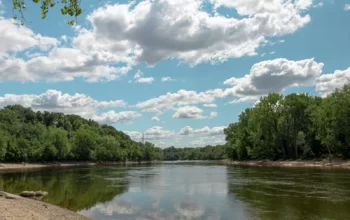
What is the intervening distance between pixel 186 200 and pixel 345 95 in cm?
Answer: 5796

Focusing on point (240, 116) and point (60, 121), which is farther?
point (60, 121)

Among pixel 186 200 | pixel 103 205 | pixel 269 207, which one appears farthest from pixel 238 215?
pixel 103 205

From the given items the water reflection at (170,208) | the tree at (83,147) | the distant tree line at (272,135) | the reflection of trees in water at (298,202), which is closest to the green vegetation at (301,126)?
the distant tree line at (272,135)

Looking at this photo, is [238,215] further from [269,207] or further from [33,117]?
[33,117]

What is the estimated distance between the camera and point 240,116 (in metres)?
131

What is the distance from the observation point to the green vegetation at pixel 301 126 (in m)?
71.7

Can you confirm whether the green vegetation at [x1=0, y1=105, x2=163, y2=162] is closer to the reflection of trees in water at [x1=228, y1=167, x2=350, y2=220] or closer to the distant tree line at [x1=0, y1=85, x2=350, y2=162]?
the distant tree line at [x1=0, y1=85, x2=350, y2=162]

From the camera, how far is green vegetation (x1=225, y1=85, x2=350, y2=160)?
7169 centimetres

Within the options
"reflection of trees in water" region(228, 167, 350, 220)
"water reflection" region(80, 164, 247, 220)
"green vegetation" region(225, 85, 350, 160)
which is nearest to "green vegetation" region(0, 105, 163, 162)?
"green vegetation" region(225, 85, 350, 160)

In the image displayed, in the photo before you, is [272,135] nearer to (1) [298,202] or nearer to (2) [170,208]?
(1) [298,202]

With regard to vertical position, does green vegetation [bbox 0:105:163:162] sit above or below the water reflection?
above

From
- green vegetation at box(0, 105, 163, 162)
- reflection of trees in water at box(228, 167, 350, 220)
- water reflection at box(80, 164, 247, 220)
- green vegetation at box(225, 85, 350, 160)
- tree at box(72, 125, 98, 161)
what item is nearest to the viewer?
reflection of trees in water at box(228, 167, 350, 220)

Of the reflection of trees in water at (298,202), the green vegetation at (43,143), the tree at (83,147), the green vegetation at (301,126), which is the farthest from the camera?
the tree at (83,147)

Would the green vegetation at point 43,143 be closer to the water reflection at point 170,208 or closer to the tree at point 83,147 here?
the tree at point 83,147
